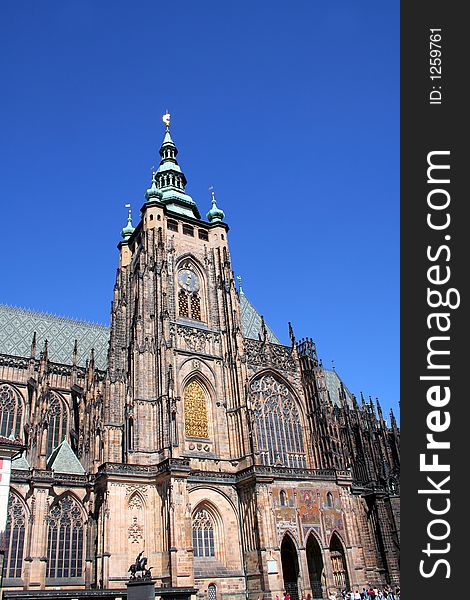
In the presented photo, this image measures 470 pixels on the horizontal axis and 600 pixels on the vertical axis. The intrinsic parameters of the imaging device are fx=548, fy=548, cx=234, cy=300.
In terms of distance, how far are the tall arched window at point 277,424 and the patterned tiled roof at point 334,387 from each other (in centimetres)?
1306

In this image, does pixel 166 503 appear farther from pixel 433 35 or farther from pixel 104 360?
pixel 433 35

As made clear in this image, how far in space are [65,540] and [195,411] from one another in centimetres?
1002

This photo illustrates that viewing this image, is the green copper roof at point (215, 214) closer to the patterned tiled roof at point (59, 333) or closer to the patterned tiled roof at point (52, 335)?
the patterned tiled roof at point (59, 333)

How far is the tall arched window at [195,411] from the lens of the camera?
3319 cm

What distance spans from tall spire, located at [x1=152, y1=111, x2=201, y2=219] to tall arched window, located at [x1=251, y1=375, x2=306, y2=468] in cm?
1451

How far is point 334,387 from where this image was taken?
51.6 m

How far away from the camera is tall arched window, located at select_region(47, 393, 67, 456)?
120ft

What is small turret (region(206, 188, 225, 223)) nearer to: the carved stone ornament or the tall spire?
the tall spire

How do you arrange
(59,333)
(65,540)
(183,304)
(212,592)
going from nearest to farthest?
(212,592) → (65,540) → (183,304) → (59,333)

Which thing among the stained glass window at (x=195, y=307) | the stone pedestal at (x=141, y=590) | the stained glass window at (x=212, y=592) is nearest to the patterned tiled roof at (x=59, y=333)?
the stained glass window at (x=195, y=307)

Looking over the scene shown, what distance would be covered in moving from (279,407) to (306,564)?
33.7ft

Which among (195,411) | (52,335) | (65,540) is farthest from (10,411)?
(195,411)

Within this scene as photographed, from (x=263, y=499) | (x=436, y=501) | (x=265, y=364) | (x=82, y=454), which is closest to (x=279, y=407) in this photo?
(x=265, y=364)

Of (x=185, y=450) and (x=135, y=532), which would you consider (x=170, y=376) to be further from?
(x=135, y=532)
